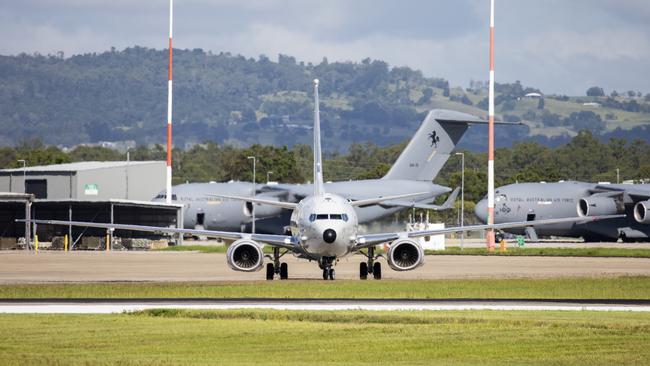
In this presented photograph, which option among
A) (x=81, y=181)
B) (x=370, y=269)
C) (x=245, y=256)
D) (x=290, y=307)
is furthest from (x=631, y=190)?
(x=290, y=307)

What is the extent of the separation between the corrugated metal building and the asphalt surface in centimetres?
3816

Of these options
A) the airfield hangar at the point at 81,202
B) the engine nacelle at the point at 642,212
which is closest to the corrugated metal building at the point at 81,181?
the airfield hangar at the point at 81,202

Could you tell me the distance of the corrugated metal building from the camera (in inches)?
4151

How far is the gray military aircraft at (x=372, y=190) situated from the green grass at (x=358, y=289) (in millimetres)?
37248

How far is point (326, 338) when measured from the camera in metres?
23.1

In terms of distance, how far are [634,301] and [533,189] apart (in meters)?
63.2

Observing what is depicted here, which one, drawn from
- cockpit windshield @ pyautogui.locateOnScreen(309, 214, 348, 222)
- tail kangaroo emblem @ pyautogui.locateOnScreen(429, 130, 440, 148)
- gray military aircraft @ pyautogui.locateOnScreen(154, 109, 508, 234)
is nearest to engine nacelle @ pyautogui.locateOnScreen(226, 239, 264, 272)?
cockpit windshield @ pyautogui.locateOnScreen(309, 214, 348, 222)

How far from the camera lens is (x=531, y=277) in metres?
44.2

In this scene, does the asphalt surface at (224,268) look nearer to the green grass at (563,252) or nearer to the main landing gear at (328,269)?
the main landing gear at (328,269)

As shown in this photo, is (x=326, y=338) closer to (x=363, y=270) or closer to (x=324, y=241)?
(x=324, y=241)

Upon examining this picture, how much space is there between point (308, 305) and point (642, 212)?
210 feet

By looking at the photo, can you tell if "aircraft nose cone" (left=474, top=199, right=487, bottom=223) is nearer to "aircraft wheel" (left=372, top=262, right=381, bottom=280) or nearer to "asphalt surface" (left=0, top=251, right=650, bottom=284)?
"asphalt surface" (left=0, top=251, right=650, bottom=284)

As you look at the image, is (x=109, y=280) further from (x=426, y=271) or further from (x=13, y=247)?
(x=13, y=247)

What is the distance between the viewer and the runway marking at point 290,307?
1105 inches
